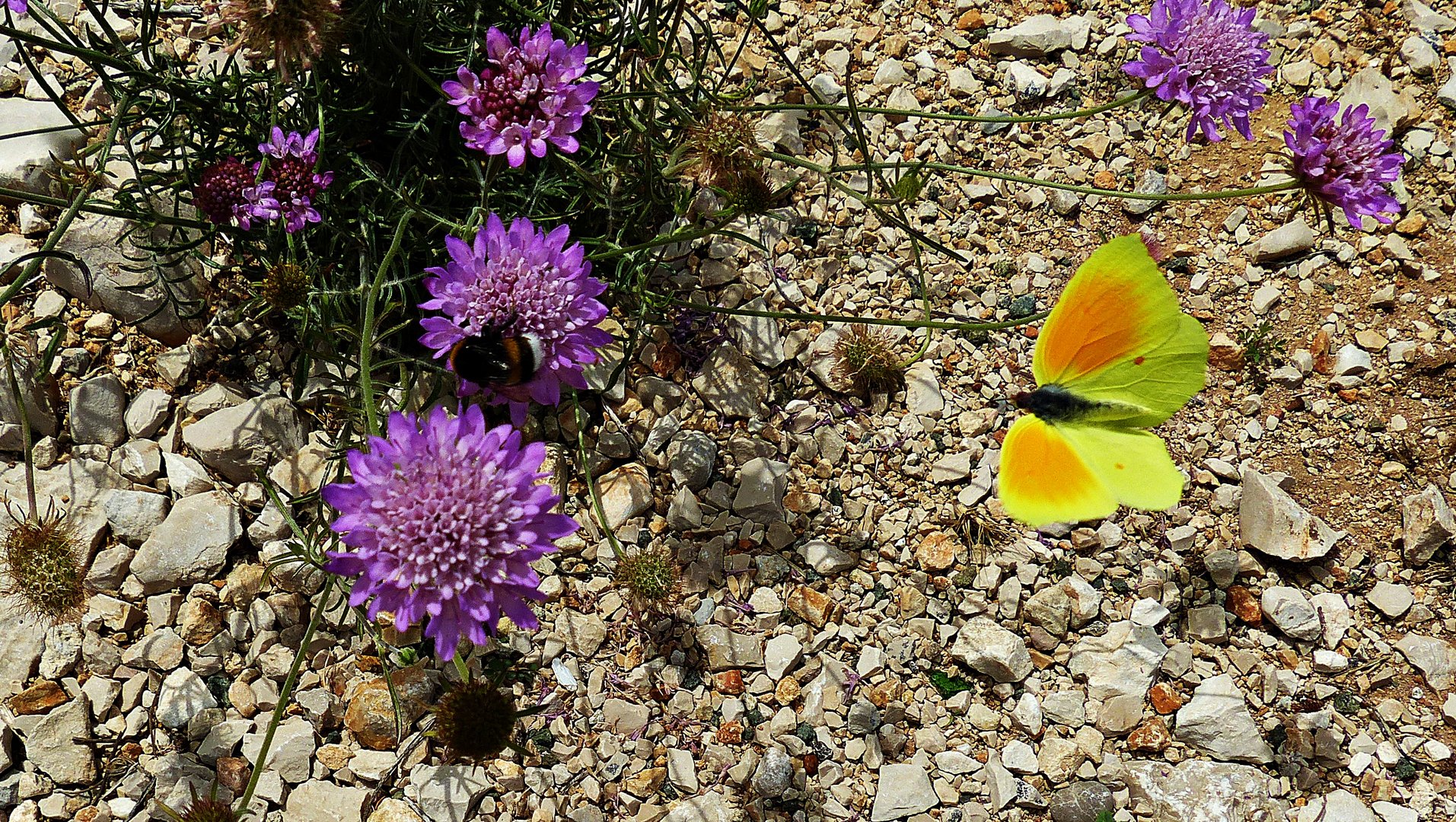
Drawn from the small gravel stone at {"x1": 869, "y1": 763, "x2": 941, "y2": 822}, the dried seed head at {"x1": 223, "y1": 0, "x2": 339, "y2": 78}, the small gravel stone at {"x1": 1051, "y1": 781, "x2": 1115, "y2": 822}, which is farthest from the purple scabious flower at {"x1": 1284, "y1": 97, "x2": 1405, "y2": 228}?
the dried seed head at {"x1": 223, "y1": 0, "x2": 339, "y2": 78}

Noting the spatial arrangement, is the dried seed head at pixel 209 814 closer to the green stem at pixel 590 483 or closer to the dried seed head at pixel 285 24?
the green stem at pixel 590 483

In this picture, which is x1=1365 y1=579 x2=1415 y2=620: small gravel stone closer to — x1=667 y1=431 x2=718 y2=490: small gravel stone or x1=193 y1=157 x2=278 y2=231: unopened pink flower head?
x1=667 y1=431 x2=718 y2=490: small gravel stone

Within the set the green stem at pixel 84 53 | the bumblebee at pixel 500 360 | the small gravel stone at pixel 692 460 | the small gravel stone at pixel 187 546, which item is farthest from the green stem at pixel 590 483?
the green stem at pixel 84 53

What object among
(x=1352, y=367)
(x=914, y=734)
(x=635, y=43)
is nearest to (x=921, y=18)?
(x=635, y=43)

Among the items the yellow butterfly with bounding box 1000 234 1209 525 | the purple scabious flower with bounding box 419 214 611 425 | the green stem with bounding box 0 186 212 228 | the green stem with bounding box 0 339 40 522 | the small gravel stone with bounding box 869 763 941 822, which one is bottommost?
the small gravel stone with bounding box 869 763 941 822

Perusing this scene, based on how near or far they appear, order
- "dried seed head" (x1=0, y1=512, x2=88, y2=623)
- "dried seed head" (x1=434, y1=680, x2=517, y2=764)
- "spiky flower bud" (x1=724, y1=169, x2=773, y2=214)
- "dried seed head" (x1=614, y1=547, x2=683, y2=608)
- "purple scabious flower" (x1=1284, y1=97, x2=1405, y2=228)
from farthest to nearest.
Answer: "dried seed head" (x1=614, y1=547, x2=683, y2=608) < "purple scabious flower" (x1=1284, y1=97, x2=1405, y2=228) < "spiky flower bud" (x1=724, y1=169, x2=773, y2=214) < "dried seed head" (x1=0, y1=512, x2=88, y2=623) < "dried seed head" (x1=434, y1=680, x2=517, y2=764)

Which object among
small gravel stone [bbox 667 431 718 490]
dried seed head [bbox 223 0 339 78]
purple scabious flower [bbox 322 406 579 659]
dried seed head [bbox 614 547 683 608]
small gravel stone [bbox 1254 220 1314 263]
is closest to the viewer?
purple scabious flower [bbox 322 406 579 659]

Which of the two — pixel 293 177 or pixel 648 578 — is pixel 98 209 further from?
pixel 648 578
